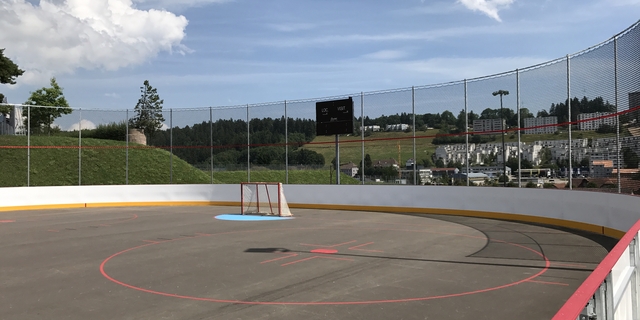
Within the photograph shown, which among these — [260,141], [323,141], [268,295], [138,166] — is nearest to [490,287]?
[268,295]

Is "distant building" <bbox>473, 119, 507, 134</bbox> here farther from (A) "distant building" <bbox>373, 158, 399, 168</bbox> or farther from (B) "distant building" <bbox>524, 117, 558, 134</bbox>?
(A) "distant building" <bbox>373, 158, 399, 168</bbox>

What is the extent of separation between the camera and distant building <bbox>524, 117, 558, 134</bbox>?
61.0ft

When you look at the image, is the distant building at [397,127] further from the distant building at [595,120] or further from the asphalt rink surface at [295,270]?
the distant building at [595,120]

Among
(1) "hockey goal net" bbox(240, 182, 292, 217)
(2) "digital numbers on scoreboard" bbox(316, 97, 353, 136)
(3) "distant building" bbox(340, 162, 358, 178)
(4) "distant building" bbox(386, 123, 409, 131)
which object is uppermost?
(2) "digital numbers on scoreboard" bbox(316, 97, 353, 136)

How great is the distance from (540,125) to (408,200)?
21.9 ft

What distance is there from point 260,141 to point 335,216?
9.77 metres

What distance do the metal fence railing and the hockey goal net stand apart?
12.5 ft

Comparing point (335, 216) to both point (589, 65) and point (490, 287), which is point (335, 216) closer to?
point (589, 65)

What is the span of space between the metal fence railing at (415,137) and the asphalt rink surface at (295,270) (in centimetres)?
299

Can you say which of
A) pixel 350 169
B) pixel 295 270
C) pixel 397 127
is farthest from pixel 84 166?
pixel 295 270

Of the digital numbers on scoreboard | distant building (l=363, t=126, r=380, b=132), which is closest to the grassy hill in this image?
the digital numbers on scoreboard

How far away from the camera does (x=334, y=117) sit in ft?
86.6

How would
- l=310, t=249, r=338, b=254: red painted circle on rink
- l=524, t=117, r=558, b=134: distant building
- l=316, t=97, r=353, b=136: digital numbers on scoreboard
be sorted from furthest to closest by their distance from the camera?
l=316, t=97, r=353, b=136: digital numbers on scoreboard, l=524, t=117, r=558, b=134: distant building, l=310, t=249, r=338, b=254: red painted circle on rink

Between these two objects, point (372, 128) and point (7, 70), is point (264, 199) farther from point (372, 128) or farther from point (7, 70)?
point (7, 70)
